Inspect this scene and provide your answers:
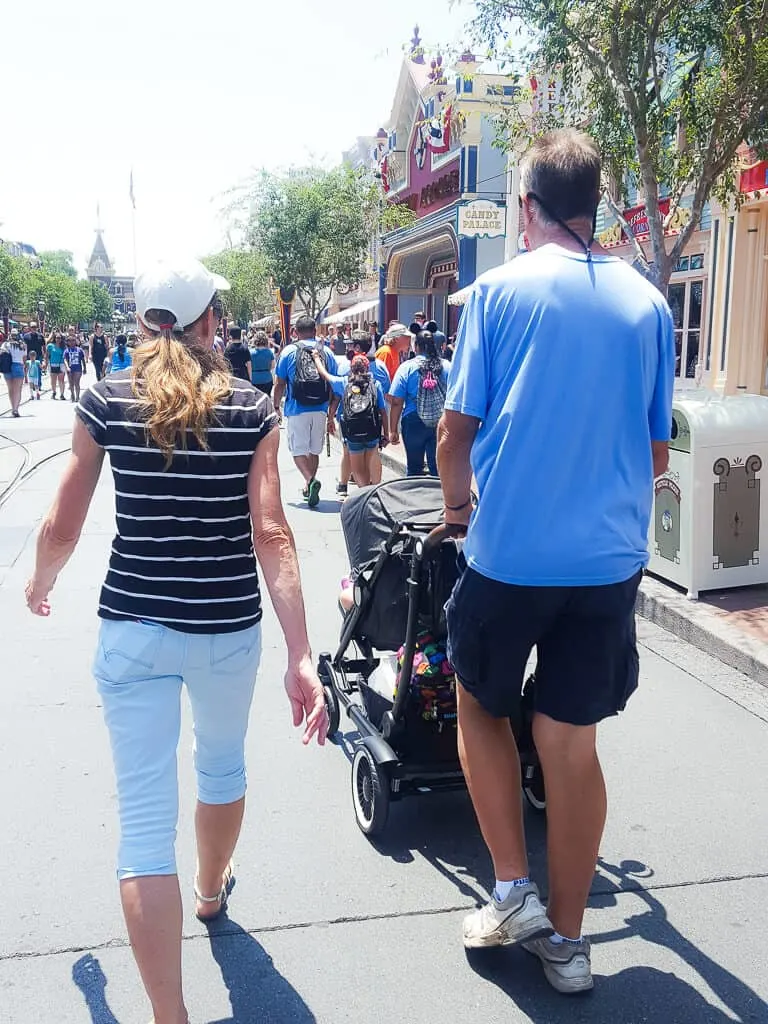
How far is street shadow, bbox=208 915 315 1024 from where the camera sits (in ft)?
7.91

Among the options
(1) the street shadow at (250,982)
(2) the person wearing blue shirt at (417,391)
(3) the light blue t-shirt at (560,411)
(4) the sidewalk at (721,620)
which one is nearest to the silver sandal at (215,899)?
(1) the street shadow at (250,982)

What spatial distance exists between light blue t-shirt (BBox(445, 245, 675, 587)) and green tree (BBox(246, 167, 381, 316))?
30.5m

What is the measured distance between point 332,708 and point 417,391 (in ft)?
15.8

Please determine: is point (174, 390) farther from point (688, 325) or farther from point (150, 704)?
point (688, 325)

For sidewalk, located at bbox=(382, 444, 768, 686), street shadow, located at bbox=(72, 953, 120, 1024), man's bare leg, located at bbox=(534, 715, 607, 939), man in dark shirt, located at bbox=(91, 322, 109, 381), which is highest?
man in dark shirt, located at bbox=(91, 322, 109, 381)

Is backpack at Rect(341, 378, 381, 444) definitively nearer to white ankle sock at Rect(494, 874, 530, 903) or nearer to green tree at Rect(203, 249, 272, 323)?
white ankle sock at Rect(494, 874, 530, 903)

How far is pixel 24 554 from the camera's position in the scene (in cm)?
757

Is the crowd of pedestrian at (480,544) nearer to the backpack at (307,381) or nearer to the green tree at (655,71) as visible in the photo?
the green tree at (655,71)

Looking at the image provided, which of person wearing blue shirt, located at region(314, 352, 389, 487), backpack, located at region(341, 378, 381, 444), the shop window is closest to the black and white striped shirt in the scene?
backpack, located at region(341, 378, 381, 444)

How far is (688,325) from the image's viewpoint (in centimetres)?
1511

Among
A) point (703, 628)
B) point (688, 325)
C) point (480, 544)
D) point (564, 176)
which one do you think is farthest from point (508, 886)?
point (688, 325)

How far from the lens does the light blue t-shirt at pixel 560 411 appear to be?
228 cm

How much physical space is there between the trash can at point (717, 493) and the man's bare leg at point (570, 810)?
3723 mm

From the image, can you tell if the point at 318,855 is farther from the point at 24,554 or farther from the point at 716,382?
the point at 716,382
